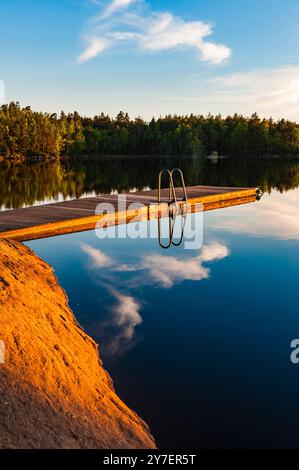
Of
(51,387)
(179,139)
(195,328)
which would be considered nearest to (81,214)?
(195,328)

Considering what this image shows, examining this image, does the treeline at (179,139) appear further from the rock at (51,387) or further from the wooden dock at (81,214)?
the rock at (51,387)

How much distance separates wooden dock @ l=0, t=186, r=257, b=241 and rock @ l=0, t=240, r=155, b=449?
5.66 m

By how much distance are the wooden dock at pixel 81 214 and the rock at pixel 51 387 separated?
5.66m

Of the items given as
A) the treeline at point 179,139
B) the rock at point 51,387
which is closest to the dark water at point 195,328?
the rock at point 51,387

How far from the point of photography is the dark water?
172 inches

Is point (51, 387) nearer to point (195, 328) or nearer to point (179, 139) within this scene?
point (195, 328)

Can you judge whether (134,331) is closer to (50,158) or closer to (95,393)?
(95,393)

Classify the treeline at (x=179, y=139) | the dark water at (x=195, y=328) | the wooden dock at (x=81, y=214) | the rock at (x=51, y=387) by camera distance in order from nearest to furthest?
the rock at (x=51, y=387) → the dark water at (x=195, y=328) → the wooden dock at (x=81, y=214) → the treeline at (x=179, y=139)

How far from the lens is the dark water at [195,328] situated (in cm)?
437

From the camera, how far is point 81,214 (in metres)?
13.1

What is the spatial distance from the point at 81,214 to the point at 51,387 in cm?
951

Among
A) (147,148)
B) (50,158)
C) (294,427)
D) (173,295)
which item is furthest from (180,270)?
(147,148)

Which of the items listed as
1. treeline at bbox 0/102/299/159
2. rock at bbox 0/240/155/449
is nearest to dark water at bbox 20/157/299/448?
rock at bbox 0/240/155/449
